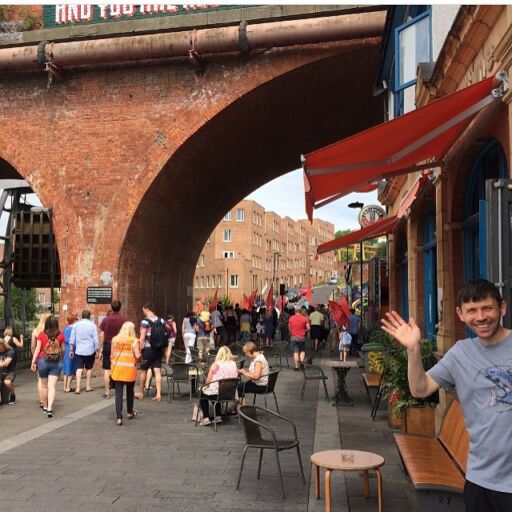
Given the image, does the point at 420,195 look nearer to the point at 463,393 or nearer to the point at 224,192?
the point at 463,393

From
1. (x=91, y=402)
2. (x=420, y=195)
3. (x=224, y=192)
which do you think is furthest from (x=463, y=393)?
(x=224, y=192)

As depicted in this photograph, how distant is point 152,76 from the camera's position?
15336 millimetres

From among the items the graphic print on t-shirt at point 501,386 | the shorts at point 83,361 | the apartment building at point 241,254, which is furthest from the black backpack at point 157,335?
the apartment building at point 241,254

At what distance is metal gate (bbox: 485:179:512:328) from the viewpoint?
3889 mm

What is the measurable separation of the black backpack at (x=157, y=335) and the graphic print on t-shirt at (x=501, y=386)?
328 inches

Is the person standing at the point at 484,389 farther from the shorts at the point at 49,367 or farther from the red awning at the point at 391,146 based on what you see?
the shorts at the point at 49,367

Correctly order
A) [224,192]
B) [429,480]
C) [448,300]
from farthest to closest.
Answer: [224,192], [448,300], [429,480]

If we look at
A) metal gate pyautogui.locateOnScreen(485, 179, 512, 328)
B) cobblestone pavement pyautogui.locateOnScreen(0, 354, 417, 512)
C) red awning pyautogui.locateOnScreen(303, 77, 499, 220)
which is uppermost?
red awning pyautogui.locateOnScreen(303, 77, 499, 220)

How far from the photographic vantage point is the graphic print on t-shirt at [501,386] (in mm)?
2654

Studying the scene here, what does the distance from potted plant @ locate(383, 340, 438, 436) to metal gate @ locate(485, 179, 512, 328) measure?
3.12m

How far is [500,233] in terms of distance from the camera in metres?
3.89

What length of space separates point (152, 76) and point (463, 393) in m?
14.1

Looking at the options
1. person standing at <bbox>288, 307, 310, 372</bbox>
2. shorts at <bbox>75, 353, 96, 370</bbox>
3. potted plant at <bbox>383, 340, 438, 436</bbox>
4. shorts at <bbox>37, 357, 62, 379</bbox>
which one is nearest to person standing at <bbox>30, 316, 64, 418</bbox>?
shorts at <bbox>37, 357, 62, 379</bbox>

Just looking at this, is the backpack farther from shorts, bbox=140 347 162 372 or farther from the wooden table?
the wooden table
